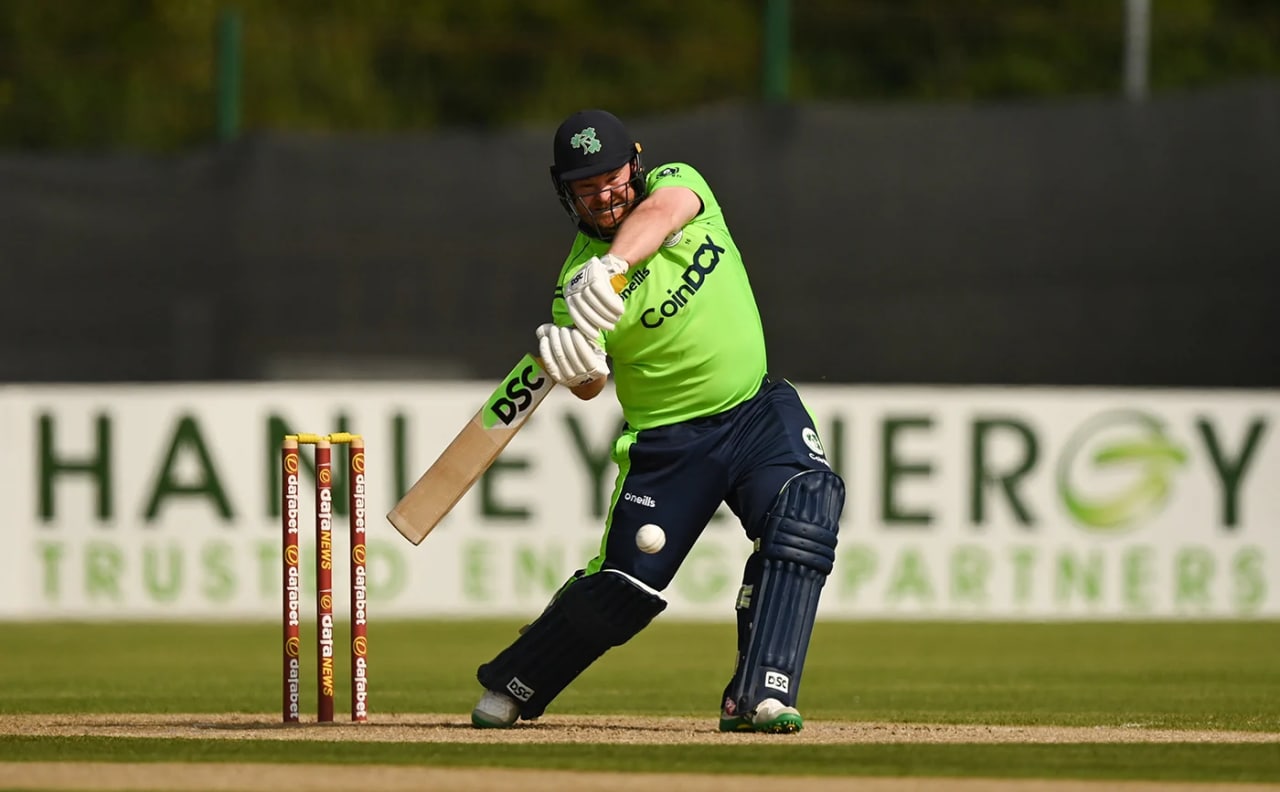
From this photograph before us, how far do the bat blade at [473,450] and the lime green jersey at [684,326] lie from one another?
223 mm

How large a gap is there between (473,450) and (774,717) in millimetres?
1159

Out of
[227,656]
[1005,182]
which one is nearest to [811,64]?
[1005,182]

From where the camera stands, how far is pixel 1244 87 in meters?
12.8

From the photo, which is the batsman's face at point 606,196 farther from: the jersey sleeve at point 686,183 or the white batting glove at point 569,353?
the white batting glove at point 569,353

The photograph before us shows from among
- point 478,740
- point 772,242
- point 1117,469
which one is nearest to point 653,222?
point 478,740

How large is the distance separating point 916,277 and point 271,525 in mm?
3889

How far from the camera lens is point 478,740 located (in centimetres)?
625

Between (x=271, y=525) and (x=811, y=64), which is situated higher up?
(x=811, y=64)

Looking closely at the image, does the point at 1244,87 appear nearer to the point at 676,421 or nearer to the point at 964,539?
the point at 964,539

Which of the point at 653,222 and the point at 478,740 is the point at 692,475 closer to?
the point at 653,222

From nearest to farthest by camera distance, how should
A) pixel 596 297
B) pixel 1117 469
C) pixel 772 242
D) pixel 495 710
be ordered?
pixel 596 297
pixel 495 710
pixel 1117 469
pixel 772 242

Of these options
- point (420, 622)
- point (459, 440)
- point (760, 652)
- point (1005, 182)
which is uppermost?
point (1005, 182)

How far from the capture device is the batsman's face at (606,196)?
638 cm

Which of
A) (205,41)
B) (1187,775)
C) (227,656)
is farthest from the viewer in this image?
(205,41)
